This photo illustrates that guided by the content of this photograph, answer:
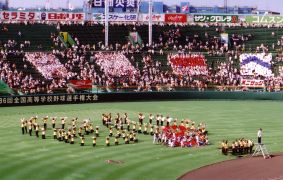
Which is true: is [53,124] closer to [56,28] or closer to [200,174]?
[200,174]

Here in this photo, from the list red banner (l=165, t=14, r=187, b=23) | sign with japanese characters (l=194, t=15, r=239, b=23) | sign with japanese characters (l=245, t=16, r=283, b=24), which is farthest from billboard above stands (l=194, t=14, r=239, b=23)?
sign with japanese characters (l=245, t=16, r=283, b=24)

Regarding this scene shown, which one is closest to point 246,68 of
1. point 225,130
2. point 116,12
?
point 116,12

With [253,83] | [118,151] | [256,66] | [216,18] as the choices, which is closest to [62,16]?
[216,18]

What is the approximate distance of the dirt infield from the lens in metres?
31.1

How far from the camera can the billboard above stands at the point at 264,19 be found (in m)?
101

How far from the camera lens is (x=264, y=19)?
103 meters

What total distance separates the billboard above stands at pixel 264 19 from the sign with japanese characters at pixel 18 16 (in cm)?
4022

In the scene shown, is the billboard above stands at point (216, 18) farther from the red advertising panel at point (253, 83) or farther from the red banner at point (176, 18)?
the red advertising panel at point (253, 83)

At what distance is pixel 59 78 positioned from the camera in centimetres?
7362

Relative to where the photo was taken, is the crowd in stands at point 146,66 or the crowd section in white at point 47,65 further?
the crowd in stands at point 146,66

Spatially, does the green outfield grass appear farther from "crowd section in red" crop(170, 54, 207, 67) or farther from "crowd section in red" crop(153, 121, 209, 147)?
"crowd section in red" crop(170, 54, 207, 67)

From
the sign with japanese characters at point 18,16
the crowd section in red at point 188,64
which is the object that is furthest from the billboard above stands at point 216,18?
→ the sign with japanese characters at point 18,16

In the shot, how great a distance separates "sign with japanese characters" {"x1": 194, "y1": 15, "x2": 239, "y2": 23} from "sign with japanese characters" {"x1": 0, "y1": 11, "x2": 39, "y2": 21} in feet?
99.4

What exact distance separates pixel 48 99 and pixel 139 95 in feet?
41.2
